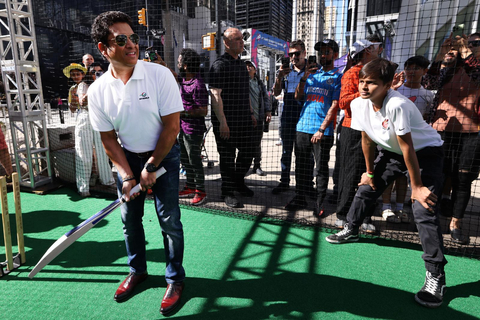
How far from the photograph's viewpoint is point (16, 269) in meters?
2.63

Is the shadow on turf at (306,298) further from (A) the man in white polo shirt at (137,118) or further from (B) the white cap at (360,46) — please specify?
(B) the white cap at (360,46)

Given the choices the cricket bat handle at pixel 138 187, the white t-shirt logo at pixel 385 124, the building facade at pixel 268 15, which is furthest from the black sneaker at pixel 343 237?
the building facade at pixel 268 15

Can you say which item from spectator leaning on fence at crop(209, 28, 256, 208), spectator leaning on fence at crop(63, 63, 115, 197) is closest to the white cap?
spectator leaning on fence at crop(209, 28, 256, 208)

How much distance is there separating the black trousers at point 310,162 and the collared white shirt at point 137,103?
2.10 metres

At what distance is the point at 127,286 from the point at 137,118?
132 cm

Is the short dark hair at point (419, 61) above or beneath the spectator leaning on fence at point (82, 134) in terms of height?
above

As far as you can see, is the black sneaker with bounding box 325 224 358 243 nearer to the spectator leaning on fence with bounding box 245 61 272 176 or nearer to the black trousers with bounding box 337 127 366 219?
the black trousers with bounding box 337 127 366 219

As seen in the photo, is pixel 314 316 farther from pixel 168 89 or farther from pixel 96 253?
pixel 96 253

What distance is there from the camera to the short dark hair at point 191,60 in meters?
3.87

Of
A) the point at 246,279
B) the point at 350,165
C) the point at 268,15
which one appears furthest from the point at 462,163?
the point at 268,15

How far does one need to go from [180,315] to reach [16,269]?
166 cm

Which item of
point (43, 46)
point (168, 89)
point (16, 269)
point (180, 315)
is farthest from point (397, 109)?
point (43, 46)

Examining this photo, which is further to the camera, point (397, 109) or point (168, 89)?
point (397, 109)

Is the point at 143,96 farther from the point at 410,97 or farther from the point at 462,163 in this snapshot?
the point at 462,163
